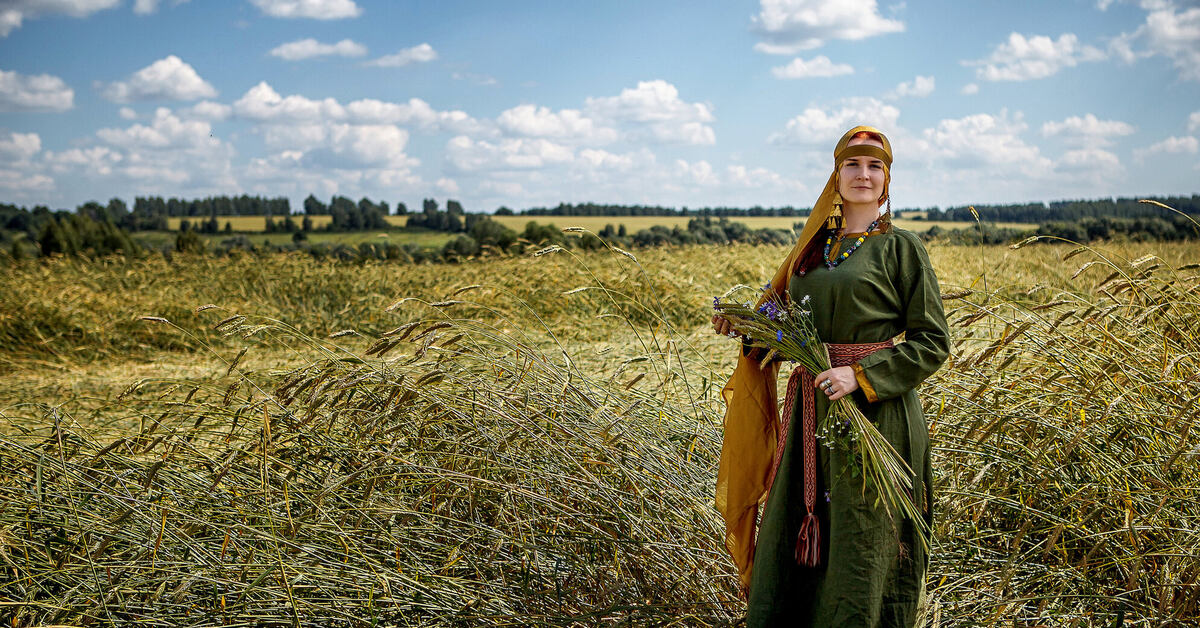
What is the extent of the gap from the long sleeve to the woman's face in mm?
195

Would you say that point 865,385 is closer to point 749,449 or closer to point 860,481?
point 860,481

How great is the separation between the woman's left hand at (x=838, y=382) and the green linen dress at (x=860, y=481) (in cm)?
5

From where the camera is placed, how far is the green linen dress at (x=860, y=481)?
6.89ft

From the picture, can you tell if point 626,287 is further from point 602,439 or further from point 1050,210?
point 1050,210

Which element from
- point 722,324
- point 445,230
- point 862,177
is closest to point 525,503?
point 722,324

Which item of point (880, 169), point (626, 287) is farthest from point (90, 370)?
point (880, 169)

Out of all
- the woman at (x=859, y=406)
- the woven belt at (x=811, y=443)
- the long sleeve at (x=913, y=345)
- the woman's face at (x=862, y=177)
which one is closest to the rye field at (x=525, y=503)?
the woman at (x=859, y=406)

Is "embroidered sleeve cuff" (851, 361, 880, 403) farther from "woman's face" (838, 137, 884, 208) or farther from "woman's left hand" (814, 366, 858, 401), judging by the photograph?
"woman's face" (838, 137, 884, 208)

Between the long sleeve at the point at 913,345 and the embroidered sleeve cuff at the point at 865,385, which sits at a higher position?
the long sleeve at the point at 913,345

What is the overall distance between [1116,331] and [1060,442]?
1.45 meters

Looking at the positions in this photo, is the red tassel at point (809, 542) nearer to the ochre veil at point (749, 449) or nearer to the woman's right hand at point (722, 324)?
the ochre veil at point (749, 449)

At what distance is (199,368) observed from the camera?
7758 mm

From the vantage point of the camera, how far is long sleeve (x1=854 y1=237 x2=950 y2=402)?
2057mm

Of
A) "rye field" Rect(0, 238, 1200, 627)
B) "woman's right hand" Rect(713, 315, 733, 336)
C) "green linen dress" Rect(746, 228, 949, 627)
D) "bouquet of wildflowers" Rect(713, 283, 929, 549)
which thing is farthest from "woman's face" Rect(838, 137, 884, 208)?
"rye field" Rect(0, 238, 1200, 627)
